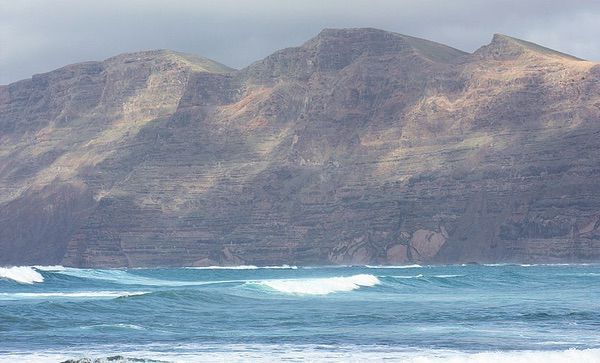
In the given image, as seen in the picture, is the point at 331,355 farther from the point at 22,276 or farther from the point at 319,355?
the point at 22,276

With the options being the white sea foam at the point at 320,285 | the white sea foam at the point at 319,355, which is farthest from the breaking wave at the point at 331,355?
the white sea foam at the point at 320,285

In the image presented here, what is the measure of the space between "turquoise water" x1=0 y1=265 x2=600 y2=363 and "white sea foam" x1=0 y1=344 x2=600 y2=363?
0.10 ft

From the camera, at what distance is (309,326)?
50781mm

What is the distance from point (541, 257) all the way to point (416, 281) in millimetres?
104105

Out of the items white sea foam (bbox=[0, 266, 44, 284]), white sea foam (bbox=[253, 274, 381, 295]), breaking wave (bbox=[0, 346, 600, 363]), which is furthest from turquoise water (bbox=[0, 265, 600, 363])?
white sea foam (bbox=[0, 266, 44, 284])

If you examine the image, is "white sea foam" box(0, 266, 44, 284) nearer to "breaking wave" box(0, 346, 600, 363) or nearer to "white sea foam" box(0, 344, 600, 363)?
"white sea foam" box(0, 344, 600, 363)

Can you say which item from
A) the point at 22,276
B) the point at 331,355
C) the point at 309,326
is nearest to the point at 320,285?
the point at 22,276

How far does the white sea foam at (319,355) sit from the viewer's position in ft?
128

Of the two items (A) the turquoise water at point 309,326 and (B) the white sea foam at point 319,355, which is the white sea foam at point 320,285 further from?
(B) the white sea foam at point 319,355

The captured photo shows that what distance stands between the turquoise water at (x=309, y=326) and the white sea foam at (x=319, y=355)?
0.03m

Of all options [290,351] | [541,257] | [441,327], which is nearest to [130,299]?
[441,327]

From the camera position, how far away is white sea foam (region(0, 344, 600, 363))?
39.1 metres

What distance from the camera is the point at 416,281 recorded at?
315 feet

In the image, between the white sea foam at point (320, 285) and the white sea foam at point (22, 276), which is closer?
the white sea foam at point (320, 285)
